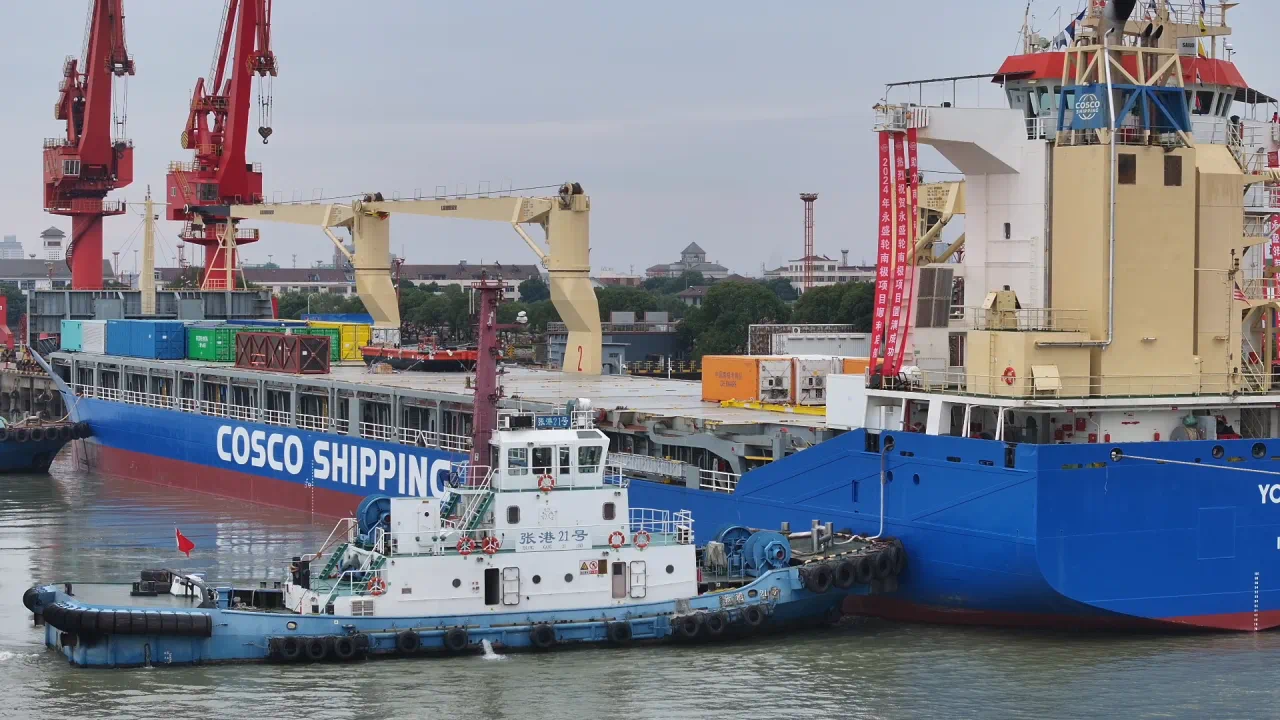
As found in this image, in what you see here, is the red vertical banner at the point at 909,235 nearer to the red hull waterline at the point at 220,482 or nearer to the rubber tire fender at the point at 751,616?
the rubber tire fender at the point at 751,616

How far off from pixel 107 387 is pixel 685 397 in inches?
942

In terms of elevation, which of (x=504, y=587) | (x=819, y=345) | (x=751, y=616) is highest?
(x=819, y=345)

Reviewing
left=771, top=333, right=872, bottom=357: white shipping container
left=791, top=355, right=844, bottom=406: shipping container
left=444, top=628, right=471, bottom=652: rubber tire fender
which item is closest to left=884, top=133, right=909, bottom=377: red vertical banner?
left=791, top=355, right=844, bottom=406: shipping container

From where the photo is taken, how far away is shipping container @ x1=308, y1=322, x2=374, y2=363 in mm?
55281

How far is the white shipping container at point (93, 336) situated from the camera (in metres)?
57.1

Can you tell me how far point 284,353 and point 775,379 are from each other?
17289 mm

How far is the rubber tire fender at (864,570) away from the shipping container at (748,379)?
9.46 m

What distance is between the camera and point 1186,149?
89.1 ft

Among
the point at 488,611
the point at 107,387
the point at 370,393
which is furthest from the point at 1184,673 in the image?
the point at 107,387

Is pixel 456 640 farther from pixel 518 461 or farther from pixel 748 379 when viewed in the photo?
pixel 748 379

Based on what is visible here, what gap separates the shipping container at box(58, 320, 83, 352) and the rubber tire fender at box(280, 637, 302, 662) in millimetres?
37368

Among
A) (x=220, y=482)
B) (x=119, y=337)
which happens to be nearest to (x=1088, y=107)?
(x=220, y=482)

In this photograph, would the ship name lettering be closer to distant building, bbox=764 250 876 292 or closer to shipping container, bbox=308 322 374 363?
shipping container, bbox=308 322 374 363

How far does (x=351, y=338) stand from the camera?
5547 centimetres
